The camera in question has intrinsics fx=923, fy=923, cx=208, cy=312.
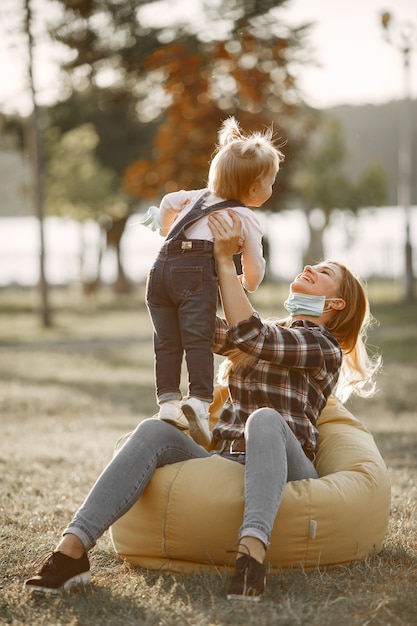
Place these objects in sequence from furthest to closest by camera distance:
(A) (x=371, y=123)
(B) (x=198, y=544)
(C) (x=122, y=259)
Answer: (A) (x=371, y=123)
(C) (x=122, y=259)
(B) (x=198, y=544)

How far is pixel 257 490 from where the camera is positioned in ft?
11.4

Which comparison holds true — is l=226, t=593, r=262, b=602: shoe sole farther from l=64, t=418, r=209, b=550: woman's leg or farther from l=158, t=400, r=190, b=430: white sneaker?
l=158, t=400, r=190, b=430: white sneaker

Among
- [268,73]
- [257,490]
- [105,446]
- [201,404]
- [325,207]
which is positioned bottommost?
[105,446]

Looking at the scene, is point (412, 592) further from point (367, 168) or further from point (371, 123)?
point (371, 123)

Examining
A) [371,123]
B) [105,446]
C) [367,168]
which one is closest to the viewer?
[105,446]

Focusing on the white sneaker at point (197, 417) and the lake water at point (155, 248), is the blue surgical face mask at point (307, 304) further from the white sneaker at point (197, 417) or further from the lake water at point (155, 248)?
the lake water at point (155, 248)

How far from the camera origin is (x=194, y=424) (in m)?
3.89

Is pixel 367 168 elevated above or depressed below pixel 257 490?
above

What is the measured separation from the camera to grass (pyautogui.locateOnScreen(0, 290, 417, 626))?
3242 millimetres

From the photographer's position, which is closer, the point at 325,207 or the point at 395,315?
the point at 395,315

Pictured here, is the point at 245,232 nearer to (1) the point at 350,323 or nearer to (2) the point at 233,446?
(1) the point at 350,323

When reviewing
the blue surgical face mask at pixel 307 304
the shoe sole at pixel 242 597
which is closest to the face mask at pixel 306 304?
the blue surgical face mask at pixel 307 304

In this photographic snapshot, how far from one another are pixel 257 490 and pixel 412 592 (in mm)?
679

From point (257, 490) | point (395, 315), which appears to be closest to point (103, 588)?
point (257, 490)
